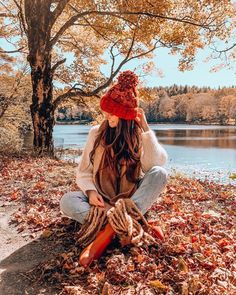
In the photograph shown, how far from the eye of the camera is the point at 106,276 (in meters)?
2.67

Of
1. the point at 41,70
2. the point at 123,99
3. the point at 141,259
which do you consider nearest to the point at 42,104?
the point at 41,70

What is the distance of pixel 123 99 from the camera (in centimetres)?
316

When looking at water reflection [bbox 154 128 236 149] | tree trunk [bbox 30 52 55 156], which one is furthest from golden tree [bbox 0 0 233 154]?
water reflection [bbox 154 128 236 149]

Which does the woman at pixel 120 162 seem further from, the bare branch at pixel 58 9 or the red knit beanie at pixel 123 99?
the bare branch at pixel 58 9

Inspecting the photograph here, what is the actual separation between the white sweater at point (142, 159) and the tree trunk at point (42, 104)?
722 cm

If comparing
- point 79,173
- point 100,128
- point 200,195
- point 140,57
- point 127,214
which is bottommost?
point 200,195

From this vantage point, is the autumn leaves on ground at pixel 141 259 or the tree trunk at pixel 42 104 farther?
the tree trunk at pixel 42 104

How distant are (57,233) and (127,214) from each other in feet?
3.59

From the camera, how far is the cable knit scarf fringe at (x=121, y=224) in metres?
2.91

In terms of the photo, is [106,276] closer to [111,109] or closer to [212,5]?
[111,109]

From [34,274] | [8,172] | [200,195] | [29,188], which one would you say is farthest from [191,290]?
[8,172]

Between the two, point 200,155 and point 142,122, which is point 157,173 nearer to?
point 142,122

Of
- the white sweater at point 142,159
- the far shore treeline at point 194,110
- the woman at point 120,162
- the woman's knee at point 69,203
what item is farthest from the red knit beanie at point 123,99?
the far shore treeline at point 194,110

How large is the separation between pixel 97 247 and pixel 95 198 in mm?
489
